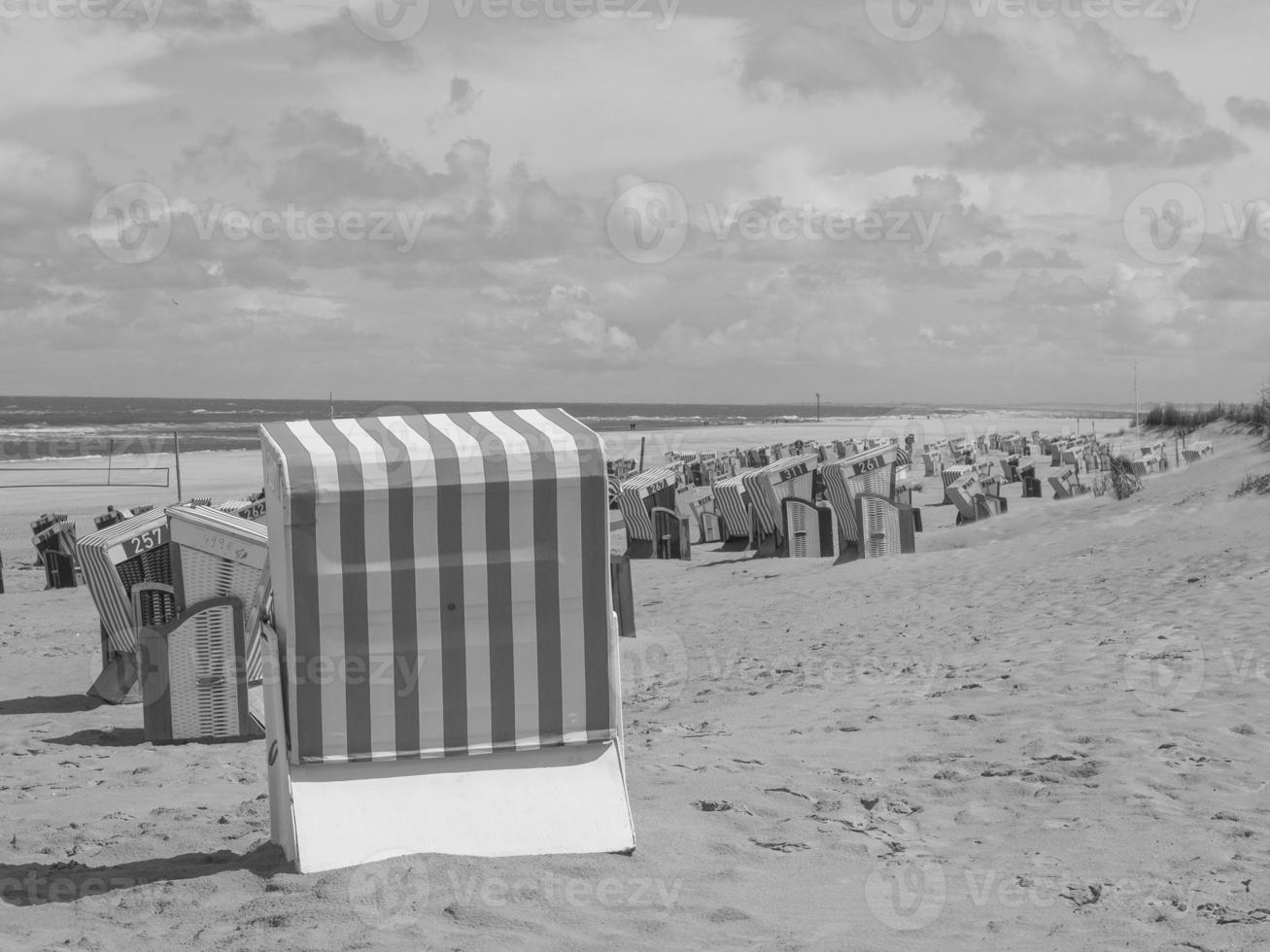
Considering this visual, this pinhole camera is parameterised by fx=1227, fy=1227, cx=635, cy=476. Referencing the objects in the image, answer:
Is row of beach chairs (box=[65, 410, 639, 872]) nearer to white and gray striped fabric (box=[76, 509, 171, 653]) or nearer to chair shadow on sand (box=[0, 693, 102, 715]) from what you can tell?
white and gray striped fabric (box=[76, 509, 171, 653])

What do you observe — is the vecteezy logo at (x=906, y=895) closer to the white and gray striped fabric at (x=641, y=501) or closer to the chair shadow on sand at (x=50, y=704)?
the chair shadow on sand at (x=50, y=704)

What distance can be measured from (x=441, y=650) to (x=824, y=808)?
1613 mm

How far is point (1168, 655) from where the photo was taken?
6.73 m

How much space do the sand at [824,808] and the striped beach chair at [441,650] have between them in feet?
0.54

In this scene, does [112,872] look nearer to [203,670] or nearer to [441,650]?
[441,650]

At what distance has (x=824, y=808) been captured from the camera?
4605 millimetres

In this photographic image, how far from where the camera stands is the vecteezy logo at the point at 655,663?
7.54 m

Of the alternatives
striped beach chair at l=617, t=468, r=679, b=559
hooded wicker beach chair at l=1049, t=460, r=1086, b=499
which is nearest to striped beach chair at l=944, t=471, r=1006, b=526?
hooded wicker beach chair at l=1049, t=460, r=1086, b=499

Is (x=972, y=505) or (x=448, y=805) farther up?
(x=972, y=505)

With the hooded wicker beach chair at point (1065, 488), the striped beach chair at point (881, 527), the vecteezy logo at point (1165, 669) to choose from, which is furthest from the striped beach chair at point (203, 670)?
the hooded wicker beach chair at point (1065, 488)

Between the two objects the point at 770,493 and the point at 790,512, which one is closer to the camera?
the point at 790,512

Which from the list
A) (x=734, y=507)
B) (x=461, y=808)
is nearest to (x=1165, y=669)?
(x=461, y=808)

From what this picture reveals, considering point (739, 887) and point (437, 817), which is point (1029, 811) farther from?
point (437, 817)

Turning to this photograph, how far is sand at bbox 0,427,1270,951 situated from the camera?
139 inches
